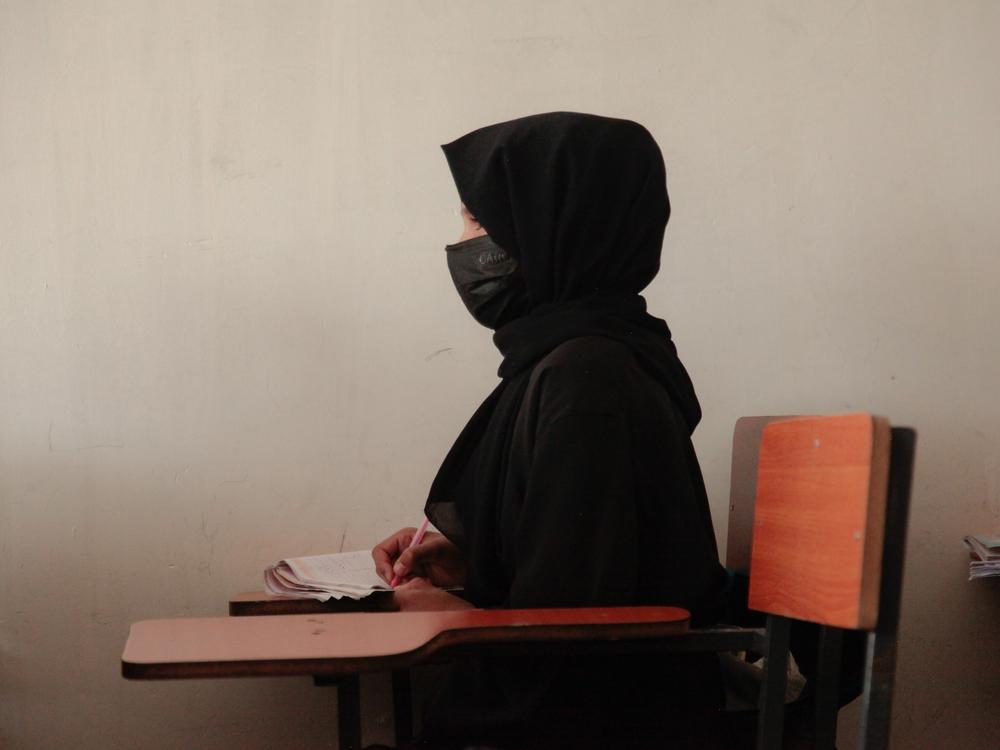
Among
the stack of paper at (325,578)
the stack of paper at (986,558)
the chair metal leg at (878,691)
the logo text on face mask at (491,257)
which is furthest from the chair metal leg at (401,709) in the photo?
the stack of paper at (986,558)

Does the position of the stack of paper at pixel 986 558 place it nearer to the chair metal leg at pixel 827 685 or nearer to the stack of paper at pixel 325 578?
the chair metal leg at pixel 827 685

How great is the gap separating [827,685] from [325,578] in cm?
77

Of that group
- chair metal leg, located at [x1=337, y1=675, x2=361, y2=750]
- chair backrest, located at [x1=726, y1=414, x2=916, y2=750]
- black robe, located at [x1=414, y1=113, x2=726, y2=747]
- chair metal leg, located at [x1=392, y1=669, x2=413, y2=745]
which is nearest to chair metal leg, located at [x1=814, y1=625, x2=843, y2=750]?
chair backrest, located at [x1=726, y1=414, x2=916, y2=750]

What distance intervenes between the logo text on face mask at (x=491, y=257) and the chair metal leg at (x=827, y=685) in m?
0.65

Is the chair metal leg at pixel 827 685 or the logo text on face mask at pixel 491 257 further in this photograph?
the logo text on face mask at pixel 491 257

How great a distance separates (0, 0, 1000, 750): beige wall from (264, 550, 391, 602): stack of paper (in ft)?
0.69

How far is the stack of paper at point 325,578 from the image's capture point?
148 cm

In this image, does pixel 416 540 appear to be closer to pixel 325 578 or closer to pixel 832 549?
pixel 325 578

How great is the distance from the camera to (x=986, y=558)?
1.78 m

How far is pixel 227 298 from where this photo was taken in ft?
6.21

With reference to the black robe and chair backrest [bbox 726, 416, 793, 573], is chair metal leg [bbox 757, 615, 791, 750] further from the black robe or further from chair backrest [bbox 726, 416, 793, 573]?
chair backrest [bbox 726, 416, 793, 573]

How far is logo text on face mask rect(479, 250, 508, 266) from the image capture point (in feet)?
4.63

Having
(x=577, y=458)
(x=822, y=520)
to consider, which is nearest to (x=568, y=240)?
(x=577, y=458)

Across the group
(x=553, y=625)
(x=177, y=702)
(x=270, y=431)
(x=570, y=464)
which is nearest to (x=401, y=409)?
(x=270, y=431)
